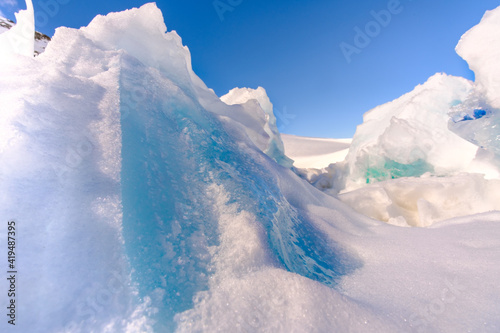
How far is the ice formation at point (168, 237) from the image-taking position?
88cm

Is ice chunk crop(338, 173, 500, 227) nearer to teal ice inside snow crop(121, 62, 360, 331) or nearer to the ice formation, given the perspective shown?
the ice formation

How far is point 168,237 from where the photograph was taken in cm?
113

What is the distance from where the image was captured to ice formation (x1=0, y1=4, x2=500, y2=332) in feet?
2.88

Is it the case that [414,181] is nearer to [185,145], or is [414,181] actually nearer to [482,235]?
[482,235]

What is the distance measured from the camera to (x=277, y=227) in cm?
144

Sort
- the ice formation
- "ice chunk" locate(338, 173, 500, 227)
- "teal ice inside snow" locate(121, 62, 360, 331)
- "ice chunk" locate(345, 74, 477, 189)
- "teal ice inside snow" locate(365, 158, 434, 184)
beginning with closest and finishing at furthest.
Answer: the ice formation
"teal ice inside snow" locate(121, 62, 360, 331)
"ice chunk" locate(338, 173, 500, 227)
"ice chunk" locate(345, 74, 477, 189)
"teal ice inside snow" locate(365, 158, 434, 184)

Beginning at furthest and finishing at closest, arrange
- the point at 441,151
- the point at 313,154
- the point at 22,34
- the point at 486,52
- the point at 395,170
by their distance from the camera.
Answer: the point at 313,154, the point at 395,170, the point at 441,151, the point at 486,52, the point at 22,34

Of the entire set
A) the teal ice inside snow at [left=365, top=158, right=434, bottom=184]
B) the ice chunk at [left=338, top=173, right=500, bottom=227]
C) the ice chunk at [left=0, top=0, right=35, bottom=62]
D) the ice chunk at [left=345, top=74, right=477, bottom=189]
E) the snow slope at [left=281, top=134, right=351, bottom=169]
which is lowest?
the ice chunk at [left=338, top=173, right=500, bottom=227]

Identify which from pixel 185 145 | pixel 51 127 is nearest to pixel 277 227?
pixel 185 145

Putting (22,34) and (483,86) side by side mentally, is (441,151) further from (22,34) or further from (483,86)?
(22,34)

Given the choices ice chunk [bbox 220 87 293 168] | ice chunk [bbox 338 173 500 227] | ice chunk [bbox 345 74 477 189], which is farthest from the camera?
ice chunk [bbox 220 87 293 168]

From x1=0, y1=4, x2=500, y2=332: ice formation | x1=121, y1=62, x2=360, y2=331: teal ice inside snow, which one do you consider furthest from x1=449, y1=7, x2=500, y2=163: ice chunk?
x1=121, y1=62, x2=360, y2=331: teal ice inside snow

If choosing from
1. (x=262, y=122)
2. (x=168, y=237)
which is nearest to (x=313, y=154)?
(x=262, y=122)

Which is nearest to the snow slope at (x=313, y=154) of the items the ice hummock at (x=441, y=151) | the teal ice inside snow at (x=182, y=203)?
the ice hummock at (x=441, y=151)
